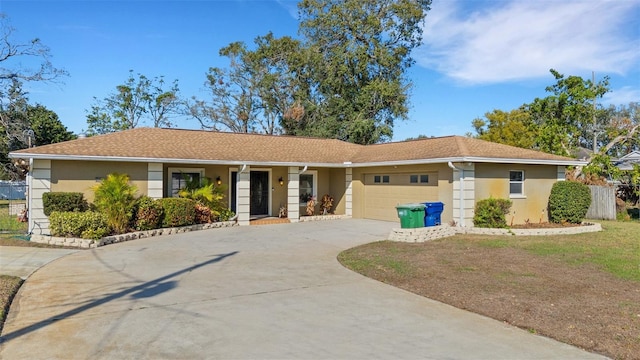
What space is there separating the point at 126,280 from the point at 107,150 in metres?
7.81

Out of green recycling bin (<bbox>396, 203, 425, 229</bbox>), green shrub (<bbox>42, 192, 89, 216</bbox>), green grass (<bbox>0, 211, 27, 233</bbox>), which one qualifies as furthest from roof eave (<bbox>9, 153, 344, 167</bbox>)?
green recycling bin (<bbox>396, 203, 425, 229</bbox>)

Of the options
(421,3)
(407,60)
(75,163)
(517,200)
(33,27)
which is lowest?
(517,200)

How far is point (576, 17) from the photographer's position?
1301cm

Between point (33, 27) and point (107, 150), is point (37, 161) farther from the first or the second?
point (33, 27)

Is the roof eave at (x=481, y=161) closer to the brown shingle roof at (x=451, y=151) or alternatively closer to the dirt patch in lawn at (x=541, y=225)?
the brown shingle roof at (x=451, y=151)

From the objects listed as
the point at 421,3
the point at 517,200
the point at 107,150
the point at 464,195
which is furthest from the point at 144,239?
the point at 421,3

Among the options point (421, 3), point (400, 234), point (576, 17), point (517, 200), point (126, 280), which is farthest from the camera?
point (421, 3)

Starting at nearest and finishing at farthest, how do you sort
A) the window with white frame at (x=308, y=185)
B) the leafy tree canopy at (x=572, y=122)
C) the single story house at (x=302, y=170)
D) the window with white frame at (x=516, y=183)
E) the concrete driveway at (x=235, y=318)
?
the concrete driveway at (x=235, y=318), the single story house at (x=302, y=170), the window with white frame at (x=516, y=183), the window with white frame at (x=308, y=185), the leafy tree canopy at (x=572, y=122)

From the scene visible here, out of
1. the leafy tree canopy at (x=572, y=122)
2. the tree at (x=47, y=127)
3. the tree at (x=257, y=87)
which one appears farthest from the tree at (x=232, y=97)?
the leafy tree canopy at (x=572, y=122)

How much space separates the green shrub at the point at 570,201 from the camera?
48.3 feet

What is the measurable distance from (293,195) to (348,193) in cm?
326

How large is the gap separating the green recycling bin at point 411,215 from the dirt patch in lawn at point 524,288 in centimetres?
177

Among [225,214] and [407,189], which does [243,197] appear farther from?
[407,189]

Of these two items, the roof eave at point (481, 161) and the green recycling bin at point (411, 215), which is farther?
the roof eave at point (481, 161)
